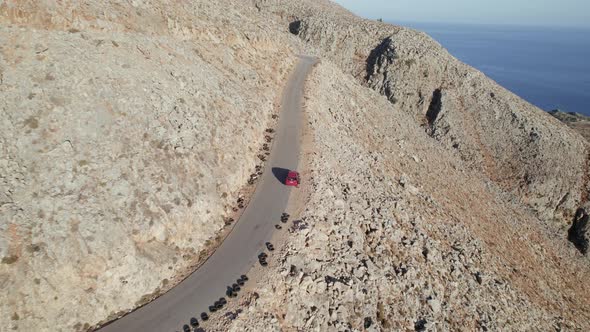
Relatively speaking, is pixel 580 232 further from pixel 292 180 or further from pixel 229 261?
pixel 229 261

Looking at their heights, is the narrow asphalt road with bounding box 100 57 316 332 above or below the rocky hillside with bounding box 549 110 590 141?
above

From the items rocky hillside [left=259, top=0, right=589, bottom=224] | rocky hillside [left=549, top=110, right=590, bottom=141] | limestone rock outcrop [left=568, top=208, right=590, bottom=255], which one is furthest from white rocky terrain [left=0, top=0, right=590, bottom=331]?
rocky hillside [left=549, top=110, right=590, bottom=141]

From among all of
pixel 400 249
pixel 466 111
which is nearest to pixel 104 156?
pixel 400 249

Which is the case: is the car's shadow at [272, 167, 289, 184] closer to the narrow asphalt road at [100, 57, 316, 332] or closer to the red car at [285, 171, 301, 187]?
the narrow asphalt road at [100, 57, 316, 332]

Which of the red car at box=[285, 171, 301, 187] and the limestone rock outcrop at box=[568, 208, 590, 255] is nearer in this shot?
the red car at box=[285, 171, 301, 187]

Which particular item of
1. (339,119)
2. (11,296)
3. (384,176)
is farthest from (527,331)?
(11,296)

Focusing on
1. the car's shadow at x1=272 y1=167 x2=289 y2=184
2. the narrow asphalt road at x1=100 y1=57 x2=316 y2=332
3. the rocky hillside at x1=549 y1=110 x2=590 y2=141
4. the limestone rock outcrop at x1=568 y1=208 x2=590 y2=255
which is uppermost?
the car's shadow at x1=272 y1=167 x2=289 y2=184

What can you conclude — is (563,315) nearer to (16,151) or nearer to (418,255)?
(418,255)
